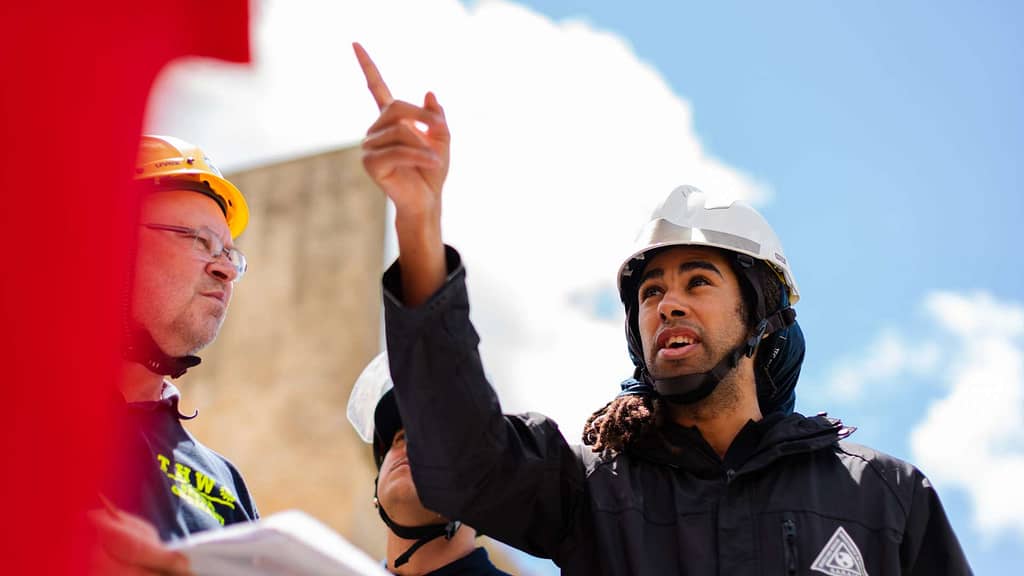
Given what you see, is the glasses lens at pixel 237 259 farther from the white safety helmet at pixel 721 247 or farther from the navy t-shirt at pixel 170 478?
the white safety helmet at pixel 721 247

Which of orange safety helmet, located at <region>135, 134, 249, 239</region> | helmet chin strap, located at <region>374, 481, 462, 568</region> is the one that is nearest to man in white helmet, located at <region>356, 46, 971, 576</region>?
helmet chin strap, located at <region>374, 481, 462, 568</region>

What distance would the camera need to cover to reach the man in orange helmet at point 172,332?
107 inches

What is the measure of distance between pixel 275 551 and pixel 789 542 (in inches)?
60.4

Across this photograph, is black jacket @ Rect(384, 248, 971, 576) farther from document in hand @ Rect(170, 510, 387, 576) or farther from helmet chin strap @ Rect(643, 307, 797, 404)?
document in hand @ Rect(170, 510, 387, 576)

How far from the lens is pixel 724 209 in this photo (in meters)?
3.68

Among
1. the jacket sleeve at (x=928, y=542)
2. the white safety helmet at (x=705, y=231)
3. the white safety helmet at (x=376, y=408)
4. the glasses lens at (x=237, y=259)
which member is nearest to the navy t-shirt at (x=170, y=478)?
the glasses lens at (x=237, y=259)

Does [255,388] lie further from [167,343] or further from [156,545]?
[156,545]

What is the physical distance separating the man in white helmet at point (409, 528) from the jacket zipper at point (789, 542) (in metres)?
1.10

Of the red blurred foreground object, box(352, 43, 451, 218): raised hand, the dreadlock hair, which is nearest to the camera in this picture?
the red blurred foreground object

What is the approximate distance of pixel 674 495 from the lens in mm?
3025

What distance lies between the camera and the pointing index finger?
8.27 feet

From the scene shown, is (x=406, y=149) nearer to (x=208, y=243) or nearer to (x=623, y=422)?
(x=208, y=243)

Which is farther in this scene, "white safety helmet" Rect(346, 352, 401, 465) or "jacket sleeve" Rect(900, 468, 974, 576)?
"white safety helmet" Rect(346, 352, 401, 465)

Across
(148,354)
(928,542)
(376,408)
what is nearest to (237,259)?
(148,354)
